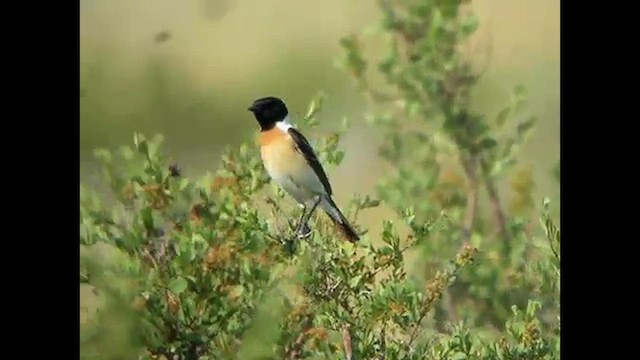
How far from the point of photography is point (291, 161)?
164cm

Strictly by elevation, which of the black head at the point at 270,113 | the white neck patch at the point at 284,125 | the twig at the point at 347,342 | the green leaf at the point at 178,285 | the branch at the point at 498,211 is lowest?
the twig at the point at 347,342

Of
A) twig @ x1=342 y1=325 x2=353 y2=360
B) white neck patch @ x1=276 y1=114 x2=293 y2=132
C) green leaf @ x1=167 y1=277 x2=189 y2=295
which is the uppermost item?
white neck patch @ x1=276 y1=114 x2=293 y2=132

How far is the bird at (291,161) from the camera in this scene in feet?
5.38

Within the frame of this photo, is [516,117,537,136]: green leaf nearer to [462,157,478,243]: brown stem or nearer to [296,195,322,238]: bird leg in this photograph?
[462,157,478,243]: brown stem

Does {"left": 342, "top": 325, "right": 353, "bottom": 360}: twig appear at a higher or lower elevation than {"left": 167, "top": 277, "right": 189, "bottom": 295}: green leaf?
lower

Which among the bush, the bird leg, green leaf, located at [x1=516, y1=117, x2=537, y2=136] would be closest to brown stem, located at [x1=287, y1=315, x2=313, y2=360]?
the bush

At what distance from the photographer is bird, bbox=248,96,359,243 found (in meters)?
1.64

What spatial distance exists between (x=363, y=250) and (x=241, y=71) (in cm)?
38

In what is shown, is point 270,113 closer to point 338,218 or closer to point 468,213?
point 338,218

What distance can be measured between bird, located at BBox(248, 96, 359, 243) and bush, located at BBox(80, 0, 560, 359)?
0.02 meters

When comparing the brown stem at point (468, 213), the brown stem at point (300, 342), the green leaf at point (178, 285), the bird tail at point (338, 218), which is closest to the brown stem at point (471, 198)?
the brown stem at point (468, 213)

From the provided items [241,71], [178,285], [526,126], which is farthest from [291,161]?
[526,126]

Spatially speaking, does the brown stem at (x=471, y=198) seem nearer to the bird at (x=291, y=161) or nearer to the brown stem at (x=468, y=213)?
the brown stem at (x=468, y=213)
